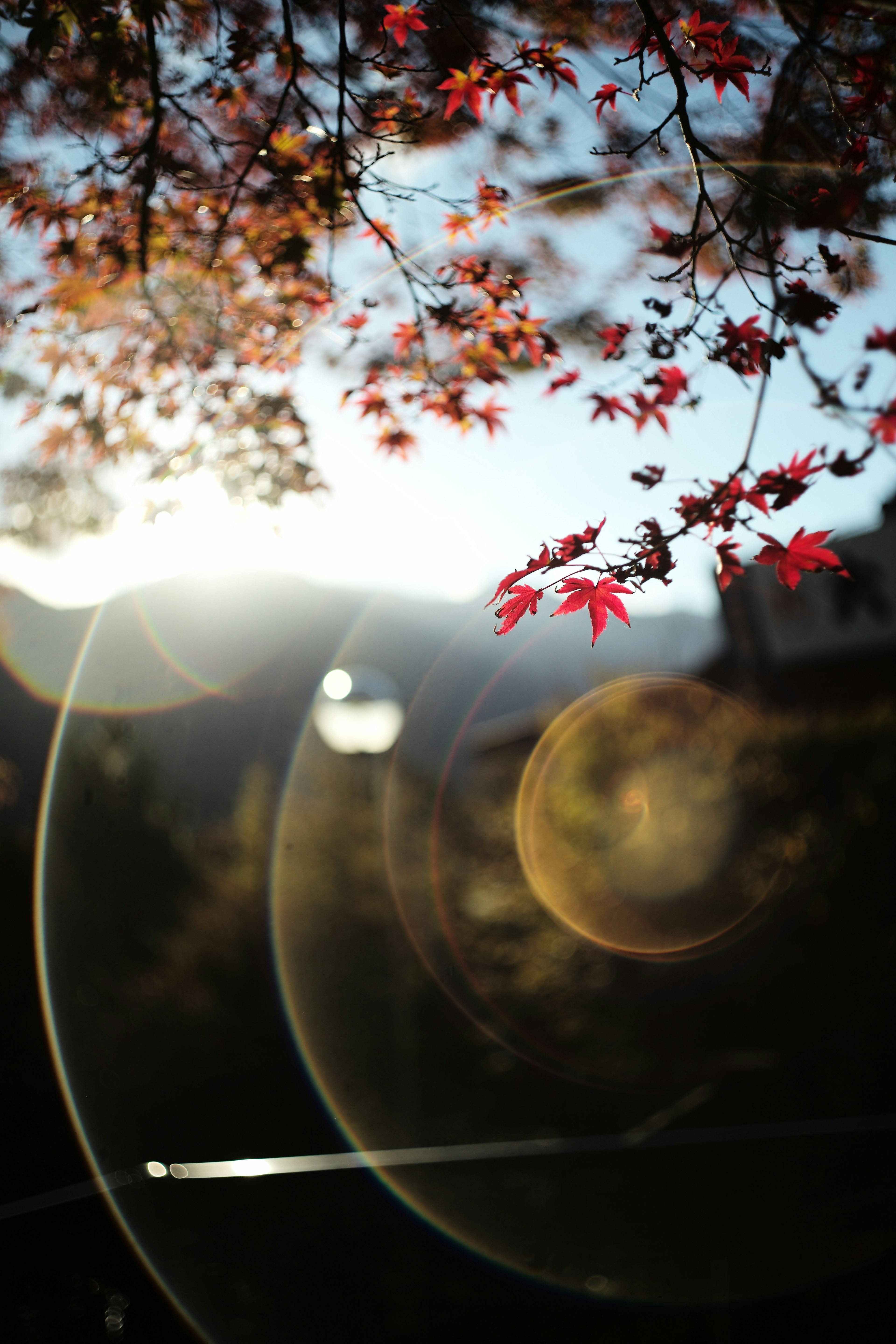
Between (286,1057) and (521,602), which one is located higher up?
(521,602)

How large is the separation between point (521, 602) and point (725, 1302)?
7.64ft

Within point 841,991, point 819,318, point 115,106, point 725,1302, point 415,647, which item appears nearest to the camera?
point 819,318

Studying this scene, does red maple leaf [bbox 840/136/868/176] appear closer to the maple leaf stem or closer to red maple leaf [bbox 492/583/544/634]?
red maple leaf [bbox 492/583/544/634]

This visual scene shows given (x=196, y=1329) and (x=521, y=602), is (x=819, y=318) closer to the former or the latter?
(x=521, y=602)

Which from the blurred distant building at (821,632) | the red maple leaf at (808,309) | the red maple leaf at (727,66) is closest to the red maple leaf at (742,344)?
the red maple leaf at (808,309)

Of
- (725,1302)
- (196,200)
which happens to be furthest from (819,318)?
(725,1302)

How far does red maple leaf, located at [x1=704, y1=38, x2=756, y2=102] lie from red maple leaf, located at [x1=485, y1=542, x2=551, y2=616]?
5.01 feet

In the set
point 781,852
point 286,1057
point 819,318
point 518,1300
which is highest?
point 819,318

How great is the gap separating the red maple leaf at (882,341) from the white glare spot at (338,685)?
619cm

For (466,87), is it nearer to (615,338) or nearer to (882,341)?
(615,338)

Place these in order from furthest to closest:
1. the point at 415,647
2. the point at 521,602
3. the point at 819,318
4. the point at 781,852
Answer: the point at 415,647 < the point at 781,852 < the point at 521,602 < the point at 819,318

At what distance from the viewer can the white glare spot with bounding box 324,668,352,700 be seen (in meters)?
7.54

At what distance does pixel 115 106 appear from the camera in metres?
2.51

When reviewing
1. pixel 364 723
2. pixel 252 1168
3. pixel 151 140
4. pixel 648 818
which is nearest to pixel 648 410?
pixel 151 140
